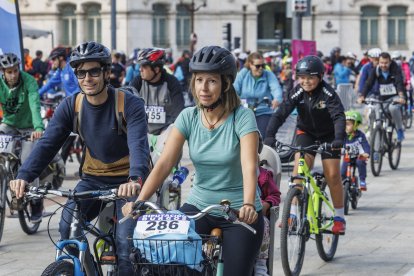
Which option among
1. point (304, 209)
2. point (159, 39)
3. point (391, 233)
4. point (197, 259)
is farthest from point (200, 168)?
point (159, 39)

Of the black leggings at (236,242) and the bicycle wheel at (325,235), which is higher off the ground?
the black leggings at (236,242)

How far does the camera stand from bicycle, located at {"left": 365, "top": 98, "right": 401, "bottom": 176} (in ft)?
53.7

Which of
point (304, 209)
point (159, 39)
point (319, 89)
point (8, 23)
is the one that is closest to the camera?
point (304, 209)

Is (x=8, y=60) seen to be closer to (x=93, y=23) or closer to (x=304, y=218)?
(x=304, y=218)

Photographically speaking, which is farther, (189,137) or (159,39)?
(159,39)

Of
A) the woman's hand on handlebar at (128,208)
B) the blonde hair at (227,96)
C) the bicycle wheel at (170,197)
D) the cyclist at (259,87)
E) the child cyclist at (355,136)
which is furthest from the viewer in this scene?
the cyclist at (259,87)

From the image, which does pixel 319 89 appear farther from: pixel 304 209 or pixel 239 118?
pixel 239 118

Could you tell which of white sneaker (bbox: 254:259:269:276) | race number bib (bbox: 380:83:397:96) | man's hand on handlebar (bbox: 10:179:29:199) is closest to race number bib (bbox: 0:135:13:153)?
man's hand on handlebar (bbox: 10:179:29:199)

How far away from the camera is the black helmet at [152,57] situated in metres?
11.3

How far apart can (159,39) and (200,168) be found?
5782 centimetres

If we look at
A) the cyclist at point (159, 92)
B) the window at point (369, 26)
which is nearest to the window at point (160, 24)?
the window at point (369, 26)

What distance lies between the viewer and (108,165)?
6746 millimetres

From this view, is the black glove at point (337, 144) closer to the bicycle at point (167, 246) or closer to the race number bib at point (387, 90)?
the bicycle at point (167, 246)

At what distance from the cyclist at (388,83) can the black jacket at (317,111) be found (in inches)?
274
